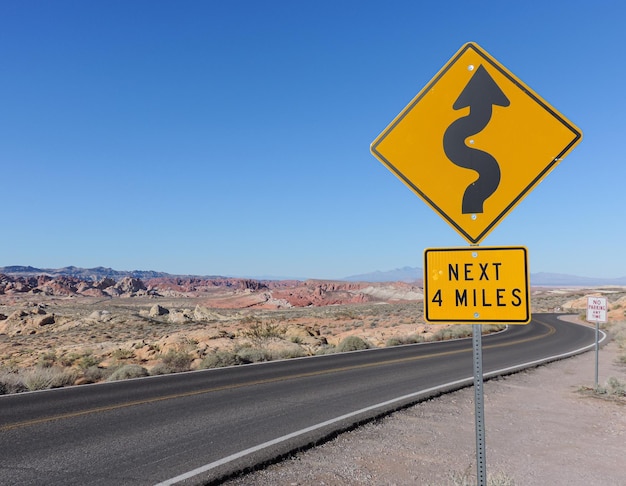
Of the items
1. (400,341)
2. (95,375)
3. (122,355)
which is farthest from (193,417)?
(400,341)

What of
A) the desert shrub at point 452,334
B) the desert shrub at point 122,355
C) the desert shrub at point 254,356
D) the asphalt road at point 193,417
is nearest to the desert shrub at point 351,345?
the desert shrub at point 254,356

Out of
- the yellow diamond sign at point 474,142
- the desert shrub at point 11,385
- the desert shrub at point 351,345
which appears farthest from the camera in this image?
the desert shrub at point 351,345

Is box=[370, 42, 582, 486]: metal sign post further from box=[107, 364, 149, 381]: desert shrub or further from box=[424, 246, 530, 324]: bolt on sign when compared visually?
box=[107, 364, 149, 381]: desert shrub

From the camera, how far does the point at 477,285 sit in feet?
9.80

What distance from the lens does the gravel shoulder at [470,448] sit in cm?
601

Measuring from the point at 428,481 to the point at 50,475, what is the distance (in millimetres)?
4679

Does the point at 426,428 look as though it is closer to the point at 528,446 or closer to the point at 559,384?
the point at 528,446

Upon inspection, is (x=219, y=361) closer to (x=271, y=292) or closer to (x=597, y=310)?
(x=597, y=310)

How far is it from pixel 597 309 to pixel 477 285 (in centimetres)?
1269

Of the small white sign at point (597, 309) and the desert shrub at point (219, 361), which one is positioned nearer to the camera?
the small white sign at point (597, 309)

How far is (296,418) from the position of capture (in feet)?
29.0

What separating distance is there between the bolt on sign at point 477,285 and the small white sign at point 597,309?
1234cm

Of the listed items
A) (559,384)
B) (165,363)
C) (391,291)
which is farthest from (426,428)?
(391,291)

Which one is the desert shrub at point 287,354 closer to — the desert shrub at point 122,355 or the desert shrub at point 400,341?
the desert shrub at point 400,341
